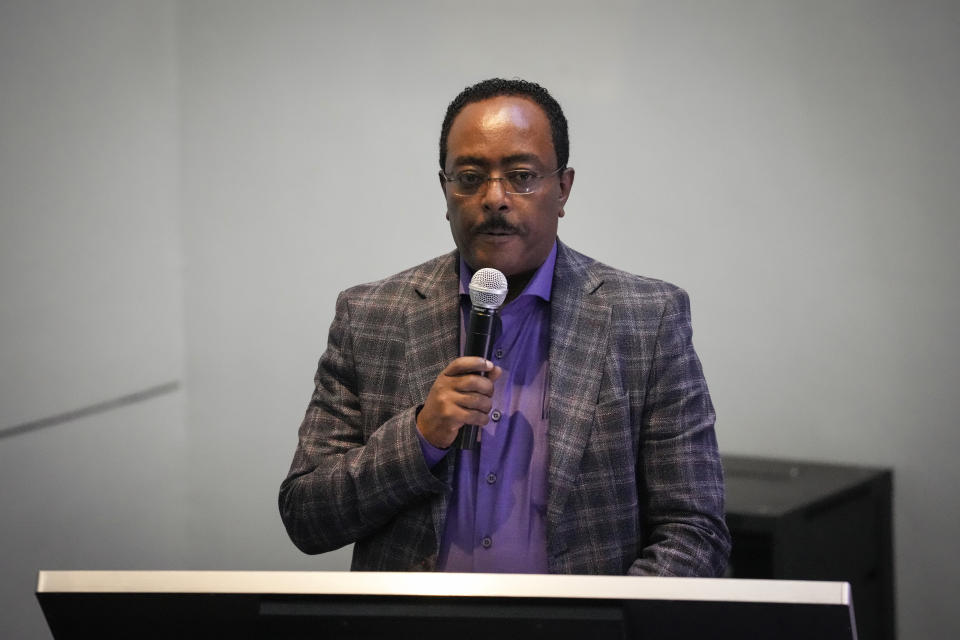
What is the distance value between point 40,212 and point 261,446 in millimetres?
1269

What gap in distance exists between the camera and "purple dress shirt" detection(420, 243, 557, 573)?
174cm

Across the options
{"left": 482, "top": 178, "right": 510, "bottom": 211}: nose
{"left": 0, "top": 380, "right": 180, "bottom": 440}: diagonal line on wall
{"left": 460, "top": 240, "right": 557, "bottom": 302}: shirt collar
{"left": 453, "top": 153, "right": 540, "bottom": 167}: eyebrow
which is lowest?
{"left": 0, "top": 380, "right": 180, "bottom": 440}: diagonal line on wall

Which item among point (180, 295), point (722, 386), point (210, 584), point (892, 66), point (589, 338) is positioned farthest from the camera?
point (180, 295)

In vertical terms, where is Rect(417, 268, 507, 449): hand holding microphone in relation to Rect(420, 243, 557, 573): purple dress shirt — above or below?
above

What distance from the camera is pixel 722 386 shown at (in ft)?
12.0

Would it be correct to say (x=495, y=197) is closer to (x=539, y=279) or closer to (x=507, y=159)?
(x=507, y=159)

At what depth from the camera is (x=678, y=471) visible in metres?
1.74

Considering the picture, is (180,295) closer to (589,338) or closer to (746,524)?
(746,524)

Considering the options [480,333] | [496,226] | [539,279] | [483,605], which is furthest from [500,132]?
[483,605]

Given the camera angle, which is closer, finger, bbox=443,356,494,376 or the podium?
the podium

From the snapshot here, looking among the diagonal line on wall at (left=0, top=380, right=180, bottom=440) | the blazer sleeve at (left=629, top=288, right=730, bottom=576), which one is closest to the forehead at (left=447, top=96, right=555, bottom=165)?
the blazer sleeve at (left=629, top=288, right=730, bottom=576)

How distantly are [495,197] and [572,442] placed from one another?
0.42 m

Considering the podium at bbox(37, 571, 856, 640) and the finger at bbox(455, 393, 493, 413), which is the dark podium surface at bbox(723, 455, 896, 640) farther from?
the podium at bbox(37, 571, 856, 640)

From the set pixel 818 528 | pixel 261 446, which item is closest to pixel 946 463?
pixel 818 528
